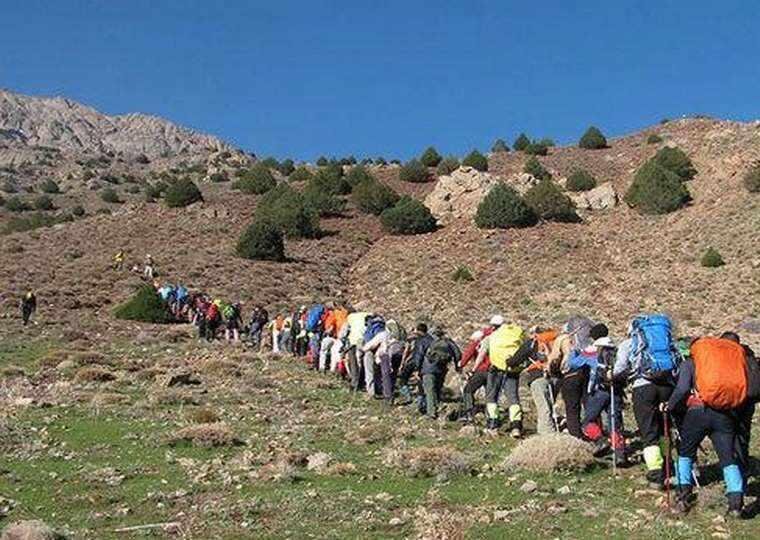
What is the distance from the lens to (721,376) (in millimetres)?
8297

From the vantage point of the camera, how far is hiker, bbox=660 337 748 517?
830 cm

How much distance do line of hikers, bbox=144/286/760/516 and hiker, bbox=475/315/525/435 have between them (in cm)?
2

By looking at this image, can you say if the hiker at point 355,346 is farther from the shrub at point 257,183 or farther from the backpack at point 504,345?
the shrub at point 257,183

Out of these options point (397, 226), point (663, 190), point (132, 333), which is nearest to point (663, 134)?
point (663, 190)

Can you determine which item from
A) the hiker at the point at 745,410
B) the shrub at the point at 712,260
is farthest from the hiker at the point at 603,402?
the shrub at the point at 712,260

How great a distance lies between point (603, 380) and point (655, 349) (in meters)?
1.93

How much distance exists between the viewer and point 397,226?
58.4m

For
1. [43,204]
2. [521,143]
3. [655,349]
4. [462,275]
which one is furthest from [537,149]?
[655,349]

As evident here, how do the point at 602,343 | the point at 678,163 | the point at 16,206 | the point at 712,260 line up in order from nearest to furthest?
1. the point at 602,343
2. the point at 712,260
3. the point at 678,163
4. the point at 16,206

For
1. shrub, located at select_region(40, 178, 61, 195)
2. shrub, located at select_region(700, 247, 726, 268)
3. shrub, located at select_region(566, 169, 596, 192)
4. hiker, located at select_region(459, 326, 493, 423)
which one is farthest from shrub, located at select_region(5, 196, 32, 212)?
hiker, located at select_region(459, 326, 493, 423)

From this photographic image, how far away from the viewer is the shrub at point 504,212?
56000 millimetres

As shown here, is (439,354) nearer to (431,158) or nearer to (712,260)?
(712,260)

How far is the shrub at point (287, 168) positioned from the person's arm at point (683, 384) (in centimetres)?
7357

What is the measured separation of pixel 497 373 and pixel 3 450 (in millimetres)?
7303
